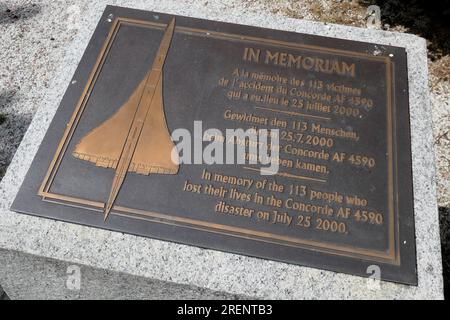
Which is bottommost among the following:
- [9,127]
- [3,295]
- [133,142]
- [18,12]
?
[3,295]

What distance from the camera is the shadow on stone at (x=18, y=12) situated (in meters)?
4.56

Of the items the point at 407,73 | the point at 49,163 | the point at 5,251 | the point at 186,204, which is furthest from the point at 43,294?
the point at 407,73

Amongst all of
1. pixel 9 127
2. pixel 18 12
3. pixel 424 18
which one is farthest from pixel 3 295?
pixel 424 18

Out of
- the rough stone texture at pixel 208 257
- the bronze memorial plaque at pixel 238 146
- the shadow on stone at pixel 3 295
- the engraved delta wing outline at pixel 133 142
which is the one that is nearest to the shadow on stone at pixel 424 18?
the bronze memorial plaque at pixel 238 146

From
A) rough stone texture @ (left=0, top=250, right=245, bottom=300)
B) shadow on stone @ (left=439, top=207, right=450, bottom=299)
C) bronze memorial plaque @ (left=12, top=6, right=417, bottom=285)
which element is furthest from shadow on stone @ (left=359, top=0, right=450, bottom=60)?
rough stone texture @ (left=0, top=250, right=245, bottom=300)

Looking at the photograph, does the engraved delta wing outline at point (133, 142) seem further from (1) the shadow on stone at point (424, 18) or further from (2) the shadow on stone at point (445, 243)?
(1) the shadow on stone at point (424, 18)

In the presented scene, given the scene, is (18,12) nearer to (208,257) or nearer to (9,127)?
(9,127)

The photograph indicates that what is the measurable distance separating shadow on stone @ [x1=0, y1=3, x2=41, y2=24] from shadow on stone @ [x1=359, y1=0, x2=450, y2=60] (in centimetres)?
332

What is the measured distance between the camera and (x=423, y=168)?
2660 millimetres

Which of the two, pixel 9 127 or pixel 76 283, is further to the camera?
pixel 9 127

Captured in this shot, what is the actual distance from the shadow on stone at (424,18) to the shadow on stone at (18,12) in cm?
332

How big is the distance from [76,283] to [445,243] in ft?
8.80

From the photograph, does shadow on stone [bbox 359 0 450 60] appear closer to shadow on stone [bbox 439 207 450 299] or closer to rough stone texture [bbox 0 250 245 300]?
shadow on stone [bbox 439 207 450 299]

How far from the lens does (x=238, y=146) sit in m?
2.69
